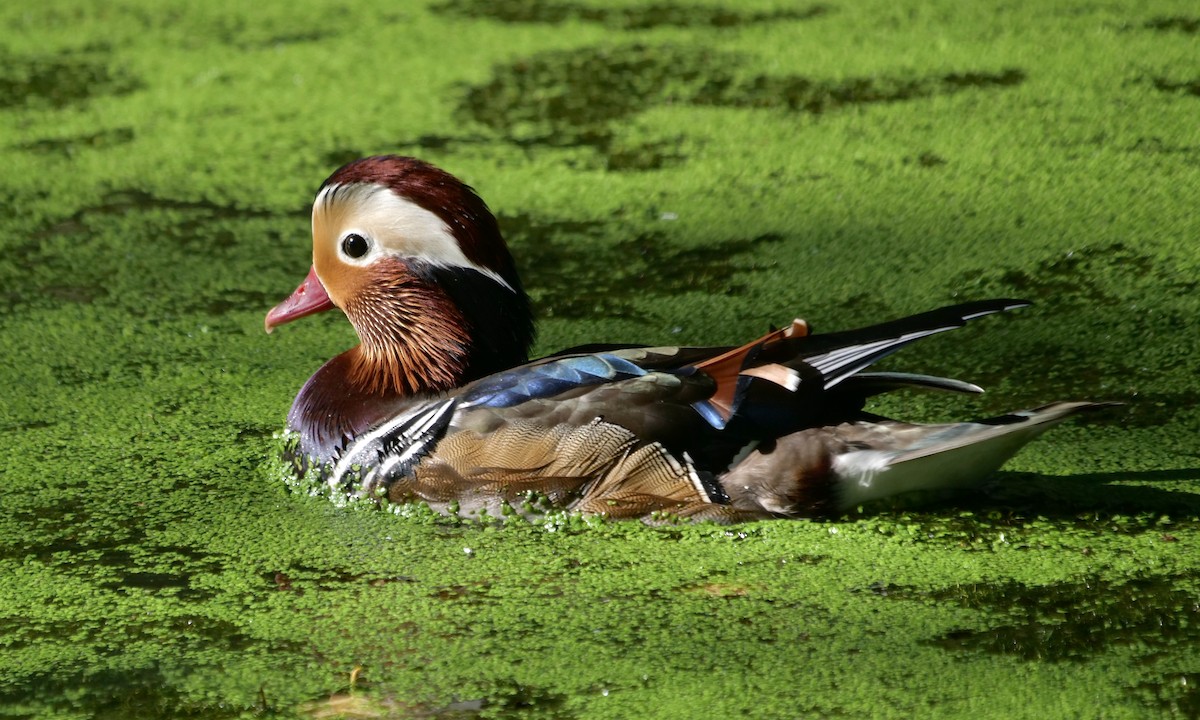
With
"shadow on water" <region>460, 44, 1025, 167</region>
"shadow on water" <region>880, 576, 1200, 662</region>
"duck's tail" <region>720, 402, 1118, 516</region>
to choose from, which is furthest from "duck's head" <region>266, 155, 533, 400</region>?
"shadow on water" <region>460, 44, 1025, 167</region>

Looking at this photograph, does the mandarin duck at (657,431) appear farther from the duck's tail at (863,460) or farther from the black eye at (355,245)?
the black eye at (355,245)

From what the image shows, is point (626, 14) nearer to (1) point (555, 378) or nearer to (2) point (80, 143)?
(2) point (80, 143)

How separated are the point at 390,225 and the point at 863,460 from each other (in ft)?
3.31

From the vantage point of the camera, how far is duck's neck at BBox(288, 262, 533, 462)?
2.96m

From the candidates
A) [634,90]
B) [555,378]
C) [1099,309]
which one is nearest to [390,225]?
[555,378]

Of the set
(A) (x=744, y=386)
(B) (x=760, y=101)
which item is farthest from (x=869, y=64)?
(A) (x=744, y=386)

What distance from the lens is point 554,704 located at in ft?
6.91

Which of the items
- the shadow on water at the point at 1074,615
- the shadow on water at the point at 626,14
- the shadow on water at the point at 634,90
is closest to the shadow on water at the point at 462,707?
the shadow on water at the point at 1074,615

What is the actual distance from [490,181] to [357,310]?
153 centimetres

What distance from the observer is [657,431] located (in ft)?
Answer: 8.70

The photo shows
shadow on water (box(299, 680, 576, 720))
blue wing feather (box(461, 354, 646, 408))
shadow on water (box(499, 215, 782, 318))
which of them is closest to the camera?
shadow on water (box(299, 680, 576, 720))

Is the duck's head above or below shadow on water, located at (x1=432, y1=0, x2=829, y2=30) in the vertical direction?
below

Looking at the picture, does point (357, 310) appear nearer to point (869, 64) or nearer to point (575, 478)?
point (575, 478)

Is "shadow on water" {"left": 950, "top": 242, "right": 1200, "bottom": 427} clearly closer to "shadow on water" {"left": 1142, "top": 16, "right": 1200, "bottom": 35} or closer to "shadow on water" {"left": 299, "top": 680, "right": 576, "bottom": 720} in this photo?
"shadow on water" {"left": 299, "top": 680, "right": 576, "bottom": 720}
